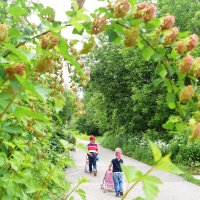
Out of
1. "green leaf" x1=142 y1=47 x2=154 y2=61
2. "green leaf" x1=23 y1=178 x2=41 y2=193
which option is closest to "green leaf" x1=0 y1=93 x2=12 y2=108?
"green leaf" x1=142 y1=47 x2=154 y2=61

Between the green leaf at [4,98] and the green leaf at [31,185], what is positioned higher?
the green leaf at [4,98]

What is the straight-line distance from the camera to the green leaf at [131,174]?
1.02 meters

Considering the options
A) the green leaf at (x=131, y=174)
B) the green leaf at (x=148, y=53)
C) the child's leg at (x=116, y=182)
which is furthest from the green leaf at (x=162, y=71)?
the child's leg at (x=116, y=182)

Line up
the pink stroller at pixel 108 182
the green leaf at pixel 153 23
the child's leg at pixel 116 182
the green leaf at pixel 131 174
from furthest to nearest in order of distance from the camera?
the pink stroller at pixel 108 182 → the child's leg at pixel 116 182 → the green leaf at pixel 153 23 → the green leaf at pixel 131 174

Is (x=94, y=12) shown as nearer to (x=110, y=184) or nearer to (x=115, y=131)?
(x=110, y=184)

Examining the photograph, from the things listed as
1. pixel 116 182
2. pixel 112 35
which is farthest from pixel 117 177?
pixel 112 35

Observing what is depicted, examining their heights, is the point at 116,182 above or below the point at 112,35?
above

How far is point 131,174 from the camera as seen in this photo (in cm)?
104

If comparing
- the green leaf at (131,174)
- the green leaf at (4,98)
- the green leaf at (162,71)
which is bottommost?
the green leaf at (131,174)

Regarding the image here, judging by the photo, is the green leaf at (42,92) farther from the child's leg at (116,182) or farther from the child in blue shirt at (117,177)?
the child's leg at (116,182)

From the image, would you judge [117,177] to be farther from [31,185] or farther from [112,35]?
[112,35]

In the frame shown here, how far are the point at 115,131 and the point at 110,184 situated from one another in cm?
1597

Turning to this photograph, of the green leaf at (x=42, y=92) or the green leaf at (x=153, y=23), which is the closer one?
the green leaf at (x=42, y=92)

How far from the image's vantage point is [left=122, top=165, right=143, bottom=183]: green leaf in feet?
3.34
